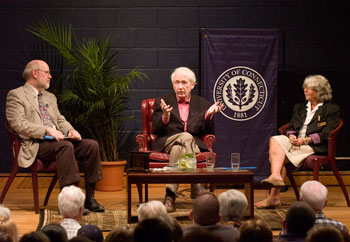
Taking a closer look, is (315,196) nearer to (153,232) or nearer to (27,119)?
(153,232)

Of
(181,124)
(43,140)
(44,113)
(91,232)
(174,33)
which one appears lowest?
(91,232)

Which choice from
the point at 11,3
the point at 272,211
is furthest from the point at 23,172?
the point at 272,211

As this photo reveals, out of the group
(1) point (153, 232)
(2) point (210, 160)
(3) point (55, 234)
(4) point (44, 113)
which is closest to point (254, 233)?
(1) point (153, 232)

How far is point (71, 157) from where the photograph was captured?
5320 mm

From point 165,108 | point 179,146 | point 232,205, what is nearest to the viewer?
point 232,205

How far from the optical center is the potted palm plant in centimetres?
634

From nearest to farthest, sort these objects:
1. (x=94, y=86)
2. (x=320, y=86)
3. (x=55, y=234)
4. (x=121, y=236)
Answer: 1. (x=121, y=236)
2. (x=55, y=234)
3. (x=320, y=86)
4. (x=94, y=86)

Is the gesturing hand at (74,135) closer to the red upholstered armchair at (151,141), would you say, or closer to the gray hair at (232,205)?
the red upholstered armchair at (151,141)

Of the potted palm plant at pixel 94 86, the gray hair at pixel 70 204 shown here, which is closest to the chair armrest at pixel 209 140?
the potted palm plant at pixel 94 86

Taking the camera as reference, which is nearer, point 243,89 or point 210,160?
point 210,160

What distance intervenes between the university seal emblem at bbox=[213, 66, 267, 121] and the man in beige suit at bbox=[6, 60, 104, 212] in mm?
1585

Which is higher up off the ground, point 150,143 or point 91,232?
point 150,143

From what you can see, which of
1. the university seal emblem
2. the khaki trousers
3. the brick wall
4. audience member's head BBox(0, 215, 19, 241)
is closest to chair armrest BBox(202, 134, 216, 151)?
the khaki trousers

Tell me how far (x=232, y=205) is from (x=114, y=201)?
290 cm
